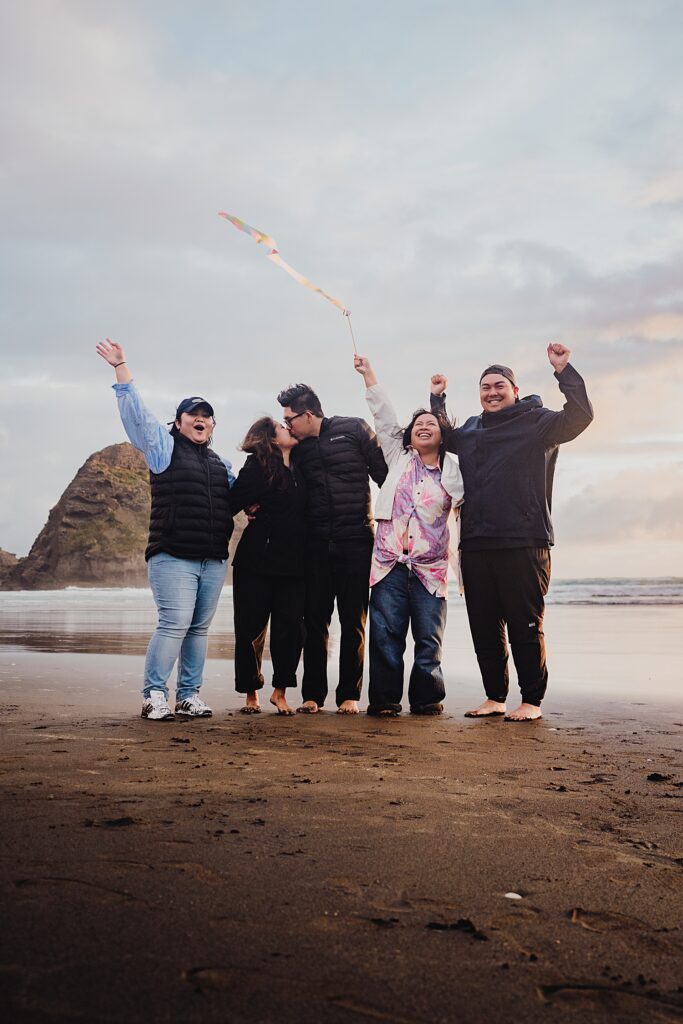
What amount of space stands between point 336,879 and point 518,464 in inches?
143

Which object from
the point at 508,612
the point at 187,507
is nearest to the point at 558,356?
the point at 508,612

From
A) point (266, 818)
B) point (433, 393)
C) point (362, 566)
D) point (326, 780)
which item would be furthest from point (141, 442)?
point (266, 818)

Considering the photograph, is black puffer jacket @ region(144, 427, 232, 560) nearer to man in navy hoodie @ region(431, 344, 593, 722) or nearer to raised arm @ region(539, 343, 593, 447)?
man in navy hoodie @ region(431, 344, 593, 722)

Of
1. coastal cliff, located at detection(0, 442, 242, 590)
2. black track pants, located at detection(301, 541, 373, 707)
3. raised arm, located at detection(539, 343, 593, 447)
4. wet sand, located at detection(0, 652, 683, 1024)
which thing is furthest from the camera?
coastal cliff, located at detection(0, 442, 242, 590)

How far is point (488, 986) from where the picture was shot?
1533mm

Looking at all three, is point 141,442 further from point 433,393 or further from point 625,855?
point 625,855

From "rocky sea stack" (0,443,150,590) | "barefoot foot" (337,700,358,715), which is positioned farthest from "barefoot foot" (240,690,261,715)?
"rocky sea stack" (0,443,150,590)

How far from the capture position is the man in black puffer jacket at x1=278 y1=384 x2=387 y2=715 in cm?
546

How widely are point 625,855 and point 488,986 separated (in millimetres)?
985

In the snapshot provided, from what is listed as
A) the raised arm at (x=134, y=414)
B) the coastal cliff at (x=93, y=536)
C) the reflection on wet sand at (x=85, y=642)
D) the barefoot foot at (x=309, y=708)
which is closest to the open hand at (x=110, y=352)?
the raised arm at (x=134, y=414)

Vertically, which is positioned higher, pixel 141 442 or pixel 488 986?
pixel 141 442

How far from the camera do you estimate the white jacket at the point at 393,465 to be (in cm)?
544

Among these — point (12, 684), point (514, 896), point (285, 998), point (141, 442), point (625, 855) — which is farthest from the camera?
point (12, 684)

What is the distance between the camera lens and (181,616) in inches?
199
